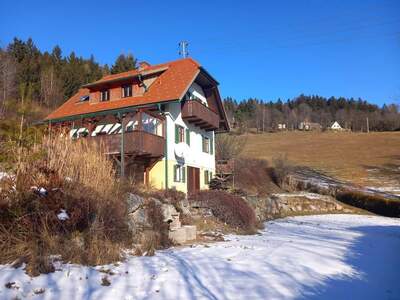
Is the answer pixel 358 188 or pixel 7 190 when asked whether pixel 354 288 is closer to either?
pixel 7 190

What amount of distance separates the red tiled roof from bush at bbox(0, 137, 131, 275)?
11.4 m

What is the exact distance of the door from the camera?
25.2 meters

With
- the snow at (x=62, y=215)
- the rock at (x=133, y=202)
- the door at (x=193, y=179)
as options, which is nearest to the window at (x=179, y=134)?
the door at (x=193, y=179)

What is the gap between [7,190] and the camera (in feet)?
29.7

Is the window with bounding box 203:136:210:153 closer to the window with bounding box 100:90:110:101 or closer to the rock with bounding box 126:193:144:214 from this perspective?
the window with bounding box 100:90:110:101

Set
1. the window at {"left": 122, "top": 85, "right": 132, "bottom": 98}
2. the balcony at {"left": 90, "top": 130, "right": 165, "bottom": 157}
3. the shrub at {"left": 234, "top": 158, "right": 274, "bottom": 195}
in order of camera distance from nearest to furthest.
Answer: the balcony at {"left": 90, "top": 130, "right": 165, "bottom": 157}
the window at {"left": 122, "top": 85, "right": 132, "bottom": 98}
the shrub at {"left": 234, "top": 158, "right": 274, "bottom": 195}

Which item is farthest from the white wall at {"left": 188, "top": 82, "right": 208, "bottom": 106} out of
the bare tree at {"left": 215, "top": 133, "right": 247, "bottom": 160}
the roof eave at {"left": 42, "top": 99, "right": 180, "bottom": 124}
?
the bare tree at {"left": 215, "top": 133, "right": 247, "bottom": 160}

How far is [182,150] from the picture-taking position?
953 inches

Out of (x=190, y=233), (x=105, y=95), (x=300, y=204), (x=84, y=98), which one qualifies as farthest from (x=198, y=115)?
(x=300, y=204)

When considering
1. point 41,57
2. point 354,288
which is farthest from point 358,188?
point 41,57

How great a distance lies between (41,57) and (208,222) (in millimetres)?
50343

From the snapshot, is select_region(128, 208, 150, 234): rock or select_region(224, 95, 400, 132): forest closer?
select_region(128, 208, 150, 234): rock

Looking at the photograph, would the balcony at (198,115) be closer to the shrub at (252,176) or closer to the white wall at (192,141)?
the white wall at (192,141)

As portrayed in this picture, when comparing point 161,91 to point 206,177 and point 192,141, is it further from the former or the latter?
point 206,177
